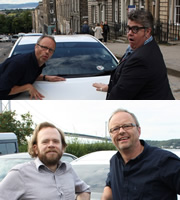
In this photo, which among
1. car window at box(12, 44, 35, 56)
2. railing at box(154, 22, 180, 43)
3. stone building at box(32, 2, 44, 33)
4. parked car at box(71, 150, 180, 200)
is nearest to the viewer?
parked car at box(71, 150, 180, 200)

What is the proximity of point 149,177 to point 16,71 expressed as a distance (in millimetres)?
1671

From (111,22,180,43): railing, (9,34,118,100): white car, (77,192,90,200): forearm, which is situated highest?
(9,34,118,100): white car

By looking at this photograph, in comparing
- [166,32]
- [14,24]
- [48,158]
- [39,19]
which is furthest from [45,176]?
[14,24]

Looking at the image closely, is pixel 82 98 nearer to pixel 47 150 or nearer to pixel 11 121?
pixel 47 150

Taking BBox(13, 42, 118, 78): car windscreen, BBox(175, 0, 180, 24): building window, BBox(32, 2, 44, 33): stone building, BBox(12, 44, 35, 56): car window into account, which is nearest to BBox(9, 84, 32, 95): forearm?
BBox(13, 42, 118, 78): car windscreen

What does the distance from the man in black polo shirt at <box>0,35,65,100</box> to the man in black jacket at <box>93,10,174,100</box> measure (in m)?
0.76

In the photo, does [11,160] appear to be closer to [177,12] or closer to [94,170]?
[94,170]

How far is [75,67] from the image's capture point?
482cm

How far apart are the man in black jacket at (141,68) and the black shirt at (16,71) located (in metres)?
0.85

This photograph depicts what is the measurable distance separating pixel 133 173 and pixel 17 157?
74.5 inches

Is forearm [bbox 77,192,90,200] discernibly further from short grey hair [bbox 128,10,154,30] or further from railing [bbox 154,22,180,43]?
railing [bbox 154,22,180,43]

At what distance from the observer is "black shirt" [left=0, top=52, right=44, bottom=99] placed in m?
3.40

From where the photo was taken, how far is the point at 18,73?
343 cm

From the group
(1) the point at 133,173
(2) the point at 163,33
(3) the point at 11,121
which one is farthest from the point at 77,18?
(1) the point at 133,173
